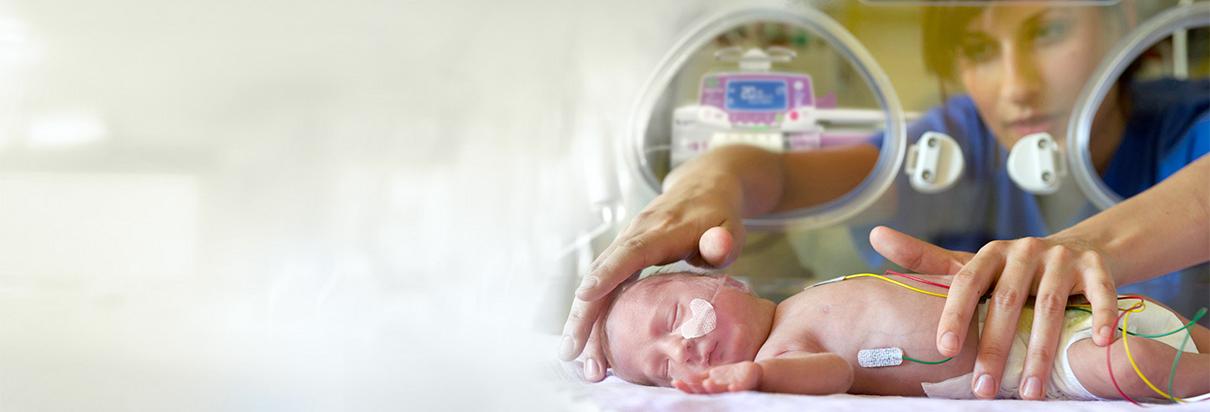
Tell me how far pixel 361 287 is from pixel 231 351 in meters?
0.20

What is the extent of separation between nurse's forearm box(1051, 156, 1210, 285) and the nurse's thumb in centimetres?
30

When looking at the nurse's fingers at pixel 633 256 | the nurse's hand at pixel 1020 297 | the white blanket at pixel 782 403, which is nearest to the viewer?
the white blanket at pixel 782 403

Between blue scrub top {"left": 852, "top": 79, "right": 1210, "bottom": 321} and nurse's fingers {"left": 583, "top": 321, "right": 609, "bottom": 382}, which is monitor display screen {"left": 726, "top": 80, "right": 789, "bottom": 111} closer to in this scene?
blue scrub top {"left": 852, "top": 79, "right": 1210, "bottom": 321}

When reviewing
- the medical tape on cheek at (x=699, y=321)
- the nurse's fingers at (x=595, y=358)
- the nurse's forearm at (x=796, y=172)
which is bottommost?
the nurse's fingers at (x=595, y=358)

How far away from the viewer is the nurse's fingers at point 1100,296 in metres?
→ 0.69

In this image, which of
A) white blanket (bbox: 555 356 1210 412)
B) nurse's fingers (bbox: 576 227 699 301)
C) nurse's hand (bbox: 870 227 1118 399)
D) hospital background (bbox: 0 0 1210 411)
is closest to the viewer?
white blanket (bbox: 555 356 1210 412)

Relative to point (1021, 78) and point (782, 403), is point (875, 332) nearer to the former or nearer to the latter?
point (782, 403)

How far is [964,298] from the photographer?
28.6 inches

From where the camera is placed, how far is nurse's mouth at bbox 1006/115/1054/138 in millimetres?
1317

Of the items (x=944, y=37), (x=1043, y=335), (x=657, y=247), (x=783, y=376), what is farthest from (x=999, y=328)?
(x=944, y=37)

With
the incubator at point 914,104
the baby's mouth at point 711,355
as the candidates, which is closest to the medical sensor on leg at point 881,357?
the baby's mouth at point 711,355

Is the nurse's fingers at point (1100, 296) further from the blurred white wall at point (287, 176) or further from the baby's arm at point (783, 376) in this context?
the blurred white wall at point (287, 176)

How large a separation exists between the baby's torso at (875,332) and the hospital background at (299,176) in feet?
0.73

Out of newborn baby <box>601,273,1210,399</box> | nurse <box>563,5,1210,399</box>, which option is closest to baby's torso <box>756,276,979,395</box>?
newborn baby <box>601,273,1210,399</box>
